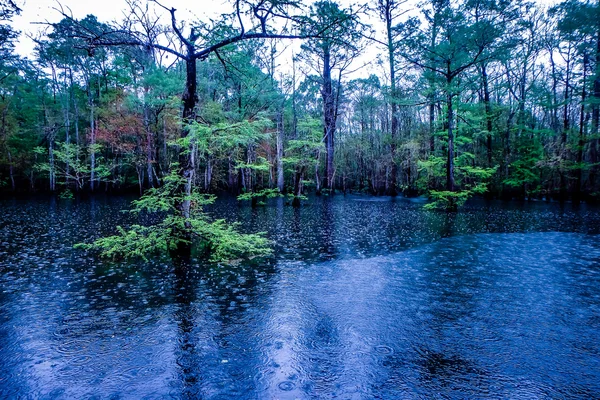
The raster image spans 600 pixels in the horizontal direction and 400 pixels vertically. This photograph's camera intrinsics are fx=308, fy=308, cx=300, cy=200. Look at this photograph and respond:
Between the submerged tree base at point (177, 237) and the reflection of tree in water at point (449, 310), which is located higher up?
the submerged tree base at point (177, 237)

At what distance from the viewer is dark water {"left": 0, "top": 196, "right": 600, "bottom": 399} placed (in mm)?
3770

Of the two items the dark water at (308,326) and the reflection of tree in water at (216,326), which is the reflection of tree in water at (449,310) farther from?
the reflection of tree in water at (216,326)

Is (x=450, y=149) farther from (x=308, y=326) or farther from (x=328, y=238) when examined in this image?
(x=308, y=326)

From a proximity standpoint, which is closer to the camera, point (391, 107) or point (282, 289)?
point (282, 289)

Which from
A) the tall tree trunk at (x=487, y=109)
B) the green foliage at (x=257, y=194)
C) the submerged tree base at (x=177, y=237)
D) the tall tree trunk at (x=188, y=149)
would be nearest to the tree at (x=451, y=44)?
the tall tree trunk at (x=487, y=109)

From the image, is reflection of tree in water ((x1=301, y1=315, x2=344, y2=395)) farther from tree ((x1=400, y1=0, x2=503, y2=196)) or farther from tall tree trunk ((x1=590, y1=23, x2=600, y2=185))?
tall tree trunk ((x1=590, y1=23, x2=600, y2=185))

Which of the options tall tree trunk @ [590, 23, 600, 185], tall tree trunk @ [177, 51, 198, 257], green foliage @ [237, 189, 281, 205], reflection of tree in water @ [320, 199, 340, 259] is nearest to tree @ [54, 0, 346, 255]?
tall tree trunk @ [177, 51, 198, 257]

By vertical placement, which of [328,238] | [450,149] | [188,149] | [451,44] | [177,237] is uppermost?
[451,44]

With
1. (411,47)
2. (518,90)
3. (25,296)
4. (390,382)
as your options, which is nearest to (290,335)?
(390,382)

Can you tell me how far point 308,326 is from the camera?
5.27m

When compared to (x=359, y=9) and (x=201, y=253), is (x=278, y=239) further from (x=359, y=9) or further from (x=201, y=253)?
(x=359, y=9)

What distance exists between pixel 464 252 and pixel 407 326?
6.09m

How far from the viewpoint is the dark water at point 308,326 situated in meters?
3.77

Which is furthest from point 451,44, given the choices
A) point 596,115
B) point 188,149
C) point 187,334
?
point 187,334
